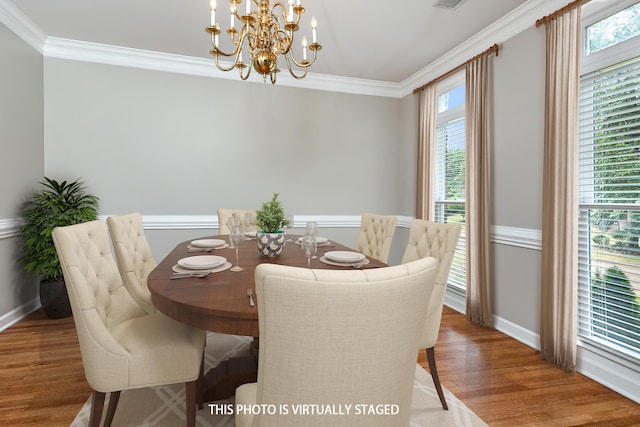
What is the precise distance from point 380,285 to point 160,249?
3.70 meters

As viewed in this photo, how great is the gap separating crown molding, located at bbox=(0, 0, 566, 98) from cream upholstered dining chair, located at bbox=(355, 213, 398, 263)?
6.48 ft

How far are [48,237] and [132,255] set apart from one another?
5.17 feet

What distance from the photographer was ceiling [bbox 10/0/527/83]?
110 inches

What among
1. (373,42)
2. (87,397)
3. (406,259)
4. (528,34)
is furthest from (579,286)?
(87,397)

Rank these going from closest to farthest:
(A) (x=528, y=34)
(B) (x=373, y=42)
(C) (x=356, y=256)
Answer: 1. (C) (x=356, y=256)
2. (A) (x=528, y=34)
3. (B) (x=373, y=42)

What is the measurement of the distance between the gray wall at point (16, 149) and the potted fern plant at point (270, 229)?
→ 251 centimetres

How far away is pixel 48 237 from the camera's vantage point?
3061mm

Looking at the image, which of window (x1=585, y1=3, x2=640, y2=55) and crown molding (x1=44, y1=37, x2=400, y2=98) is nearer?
window (x1=585, y1=3, x2=640, y2=55)

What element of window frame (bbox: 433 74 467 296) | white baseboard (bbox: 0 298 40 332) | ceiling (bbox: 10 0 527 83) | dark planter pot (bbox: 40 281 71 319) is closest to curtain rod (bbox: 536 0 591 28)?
ceiling (bbox: 10 0 527 83)

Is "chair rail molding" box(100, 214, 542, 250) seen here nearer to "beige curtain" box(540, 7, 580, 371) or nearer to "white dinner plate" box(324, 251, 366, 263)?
"beige curtain" box(540, 7, 580, 371)

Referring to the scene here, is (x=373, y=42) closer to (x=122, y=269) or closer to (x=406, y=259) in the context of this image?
(x=406, y=259)

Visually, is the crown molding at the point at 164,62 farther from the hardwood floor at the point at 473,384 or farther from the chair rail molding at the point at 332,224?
the hardwood floor at the point at 473,384

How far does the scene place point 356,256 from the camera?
1908 mm

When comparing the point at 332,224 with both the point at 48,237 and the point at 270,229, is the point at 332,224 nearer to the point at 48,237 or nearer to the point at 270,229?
the point at 270,229
